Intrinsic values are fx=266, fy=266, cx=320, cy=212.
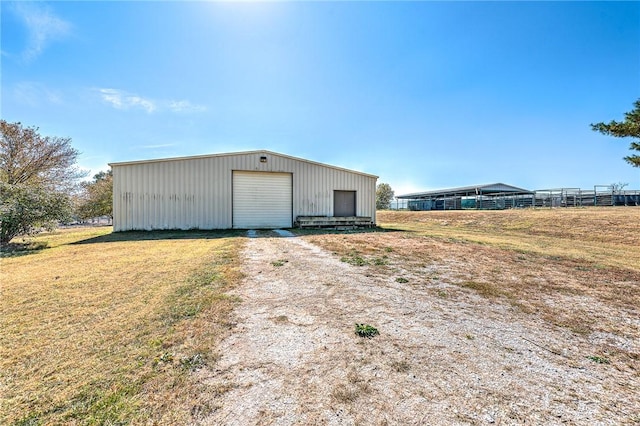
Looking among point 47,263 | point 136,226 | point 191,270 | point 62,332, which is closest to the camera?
point 62,332

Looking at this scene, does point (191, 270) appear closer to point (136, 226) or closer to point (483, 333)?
point (483, 333)

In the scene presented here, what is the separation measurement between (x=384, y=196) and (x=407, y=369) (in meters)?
51.4

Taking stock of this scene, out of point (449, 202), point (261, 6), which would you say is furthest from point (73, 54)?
point (449, 202)

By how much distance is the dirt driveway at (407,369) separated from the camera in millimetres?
1429

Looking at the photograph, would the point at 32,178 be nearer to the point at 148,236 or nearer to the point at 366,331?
the point at 148,236

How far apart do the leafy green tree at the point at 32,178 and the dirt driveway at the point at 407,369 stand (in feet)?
24.6

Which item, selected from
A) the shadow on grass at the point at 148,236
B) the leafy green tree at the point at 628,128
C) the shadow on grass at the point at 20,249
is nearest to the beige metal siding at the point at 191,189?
the shadow on grass at the point at 148,236

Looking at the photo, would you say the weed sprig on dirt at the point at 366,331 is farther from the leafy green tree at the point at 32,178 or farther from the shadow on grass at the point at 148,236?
the leafy green tree at the point at 32,178

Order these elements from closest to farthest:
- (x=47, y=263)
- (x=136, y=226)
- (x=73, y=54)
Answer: (x=47, y=263), (x=73, y=54), (x=136, y=226)

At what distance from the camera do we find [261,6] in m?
8.09

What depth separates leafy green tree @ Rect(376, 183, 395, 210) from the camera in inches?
1996

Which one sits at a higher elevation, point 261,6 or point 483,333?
point 261,6

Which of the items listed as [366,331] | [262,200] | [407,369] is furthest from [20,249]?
[407,369]

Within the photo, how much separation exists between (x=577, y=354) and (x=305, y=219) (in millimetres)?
11089
